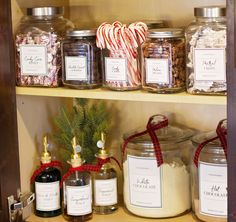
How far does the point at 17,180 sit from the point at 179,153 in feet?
1.32

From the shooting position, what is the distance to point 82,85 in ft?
4.49

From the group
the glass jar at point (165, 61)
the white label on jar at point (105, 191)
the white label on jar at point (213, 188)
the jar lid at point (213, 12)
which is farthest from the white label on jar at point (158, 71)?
the white label on jar at point (105, 191)

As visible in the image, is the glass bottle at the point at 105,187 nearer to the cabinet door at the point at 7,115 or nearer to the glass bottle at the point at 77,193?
the glass bottle at the point at 77,193

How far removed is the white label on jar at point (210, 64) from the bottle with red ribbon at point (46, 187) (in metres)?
0.47

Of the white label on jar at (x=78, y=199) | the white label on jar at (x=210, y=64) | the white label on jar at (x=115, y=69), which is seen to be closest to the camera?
the white label on jar at (x=210, y=64)

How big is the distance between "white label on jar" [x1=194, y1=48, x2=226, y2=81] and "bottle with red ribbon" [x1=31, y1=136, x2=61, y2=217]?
1.53ft

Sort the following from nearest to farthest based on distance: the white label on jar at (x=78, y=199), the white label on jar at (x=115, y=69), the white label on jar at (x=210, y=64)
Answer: the white label on jar at (x=210, y=64)
the white label on jar at (x=115, y=69)
the white label on jar at (x=78, y=199)

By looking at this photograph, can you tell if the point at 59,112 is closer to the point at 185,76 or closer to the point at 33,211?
the point at 33,211

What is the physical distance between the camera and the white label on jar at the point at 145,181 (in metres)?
1.41

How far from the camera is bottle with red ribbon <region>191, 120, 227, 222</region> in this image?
1334mm

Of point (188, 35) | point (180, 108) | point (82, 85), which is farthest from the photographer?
point (180, 108)

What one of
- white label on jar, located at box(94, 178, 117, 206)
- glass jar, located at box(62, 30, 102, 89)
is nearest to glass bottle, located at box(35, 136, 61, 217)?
white label on jar, located at box(94, 178, 117, 206)

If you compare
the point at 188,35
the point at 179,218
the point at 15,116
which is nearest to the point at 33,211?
the point at 15,116

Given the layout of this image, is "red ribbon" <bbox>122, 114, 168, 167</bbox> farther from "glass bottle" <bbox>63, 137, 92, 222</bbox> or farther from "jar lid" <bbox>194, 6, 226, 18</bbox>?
"jar lid" <bbox>194, 6, 226, 18</bbox>
